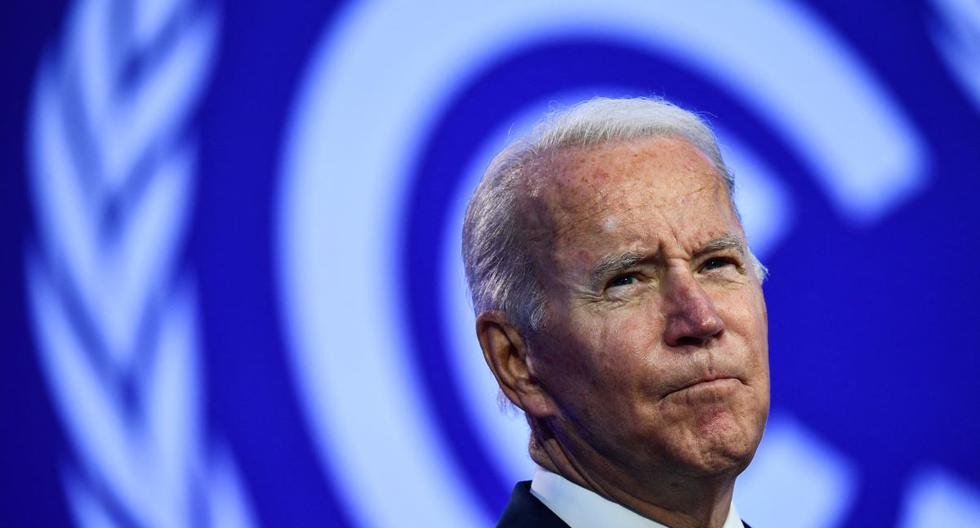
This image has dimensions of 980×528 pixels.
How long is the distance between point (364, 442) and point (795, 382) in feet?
4.60

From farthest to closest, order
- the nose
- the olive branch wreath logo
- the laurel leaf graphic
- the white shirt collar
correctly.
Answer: the laurel leaf graphic < the olive branch wreath logo < the white shirt collar < the nose

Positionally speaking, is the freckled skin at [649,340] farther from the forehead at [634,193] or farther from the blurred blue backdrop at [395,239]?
the blurred blue backdrop at [395,239]

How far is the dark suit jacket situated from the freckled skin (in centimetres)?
8

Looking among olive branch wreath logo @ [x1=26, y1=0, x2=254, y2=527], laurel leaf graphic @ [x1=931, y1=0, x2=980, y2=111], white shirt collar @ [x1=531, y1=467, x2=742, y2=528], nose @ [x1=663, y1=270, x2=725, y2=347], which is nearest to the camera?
nose @ [x1=663, y1=270, x2=725, y2=347]

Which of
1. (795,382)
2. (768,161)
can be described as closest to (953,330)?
(795,382)

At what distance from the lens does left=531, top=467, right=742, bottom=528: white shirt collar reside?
193 cm

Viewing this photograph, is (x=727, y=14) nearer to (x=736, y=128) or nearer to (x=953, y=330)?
(x=736, y=128)

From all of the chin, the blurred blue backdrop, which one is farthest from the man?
the blurred blue backdrop

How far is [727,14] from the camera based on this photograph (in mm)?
3613

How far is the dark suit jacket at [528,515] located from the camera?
1.93 metres

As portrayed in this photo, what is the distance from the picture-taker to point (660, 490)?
75.4 inches

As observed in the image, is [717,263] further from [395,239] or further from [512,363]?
[395,239]

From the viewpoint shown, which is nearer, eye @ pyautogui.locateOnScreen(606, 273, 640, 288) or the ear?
eye @ pyautogui.locateOnScreen(606, 273, 640, 288)

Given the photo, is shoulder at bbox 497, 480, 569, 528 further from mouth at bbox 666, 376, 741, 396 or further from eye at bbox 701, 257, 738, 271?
eye at bbox 701, 257, 738, 271
